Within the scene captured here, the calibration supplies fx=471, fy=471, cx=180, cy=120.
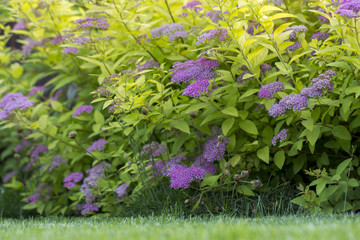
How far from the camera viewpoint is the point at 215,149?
378 centimetres

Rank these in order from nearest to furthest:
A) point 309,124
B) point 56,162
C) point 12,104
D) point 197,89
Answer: point 309,124
point 197,89
point 12,104
point 56,162

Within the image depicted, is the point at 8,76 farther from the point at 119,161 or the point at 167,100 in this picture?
the point at 167,100

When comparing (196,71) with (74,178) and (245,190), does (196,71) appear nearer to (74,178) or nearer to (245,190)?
A: (245,190)

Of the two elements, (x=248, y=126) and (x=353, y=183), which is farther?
(x=248, y=126)

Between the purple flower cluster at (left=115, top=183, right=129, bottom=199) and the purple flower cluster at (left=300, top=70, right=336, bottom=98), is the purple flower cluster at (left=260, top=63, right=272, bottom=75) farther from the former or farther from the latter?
the purple flower cluster at (left=115, top=183, right=129, bottom=199)

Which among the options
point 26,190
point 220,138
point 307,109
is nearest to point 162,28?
point 220,138

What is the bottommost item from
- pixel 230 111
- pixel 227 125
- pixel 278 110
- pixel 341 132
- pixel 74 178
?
pixel 74 178

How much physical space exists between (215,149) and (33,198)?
→ 7.82 feet

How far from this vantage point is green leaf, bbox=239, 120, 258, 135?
3.62m

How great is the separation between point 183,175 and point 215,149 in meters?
0.36

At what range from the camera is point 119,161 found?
471cm

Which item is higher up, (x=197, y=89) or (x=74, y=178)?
(x=197, y=89)

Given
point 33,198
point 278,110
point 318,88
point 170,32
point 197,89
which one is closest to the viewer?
point 318,88

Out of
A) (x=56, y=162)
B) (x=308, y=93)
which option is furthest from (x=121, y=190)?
(x=308, y=93)
